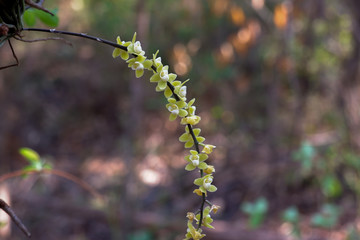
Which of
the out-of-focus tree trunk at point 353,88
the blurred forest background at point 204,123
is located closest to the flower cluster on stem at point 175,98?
the blurred forest background at point 204,123

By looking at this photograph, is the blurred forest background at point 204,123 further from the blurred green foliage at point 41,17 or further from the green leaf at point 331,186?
the blurred green foliage at point 41,17

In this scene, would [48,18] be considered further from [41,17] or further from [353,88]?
[353,88]

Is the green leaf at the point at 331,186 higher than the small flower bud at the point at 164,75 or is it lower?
higher

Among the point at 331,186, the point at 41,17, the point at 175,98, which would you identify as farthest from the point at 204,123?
the point at 175,98

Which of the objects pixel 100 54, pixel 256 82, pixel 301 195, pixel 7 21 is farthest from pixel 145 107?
pixel 7 21

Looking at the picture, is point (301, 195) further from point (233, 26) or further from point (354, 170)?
point (233, 26)
